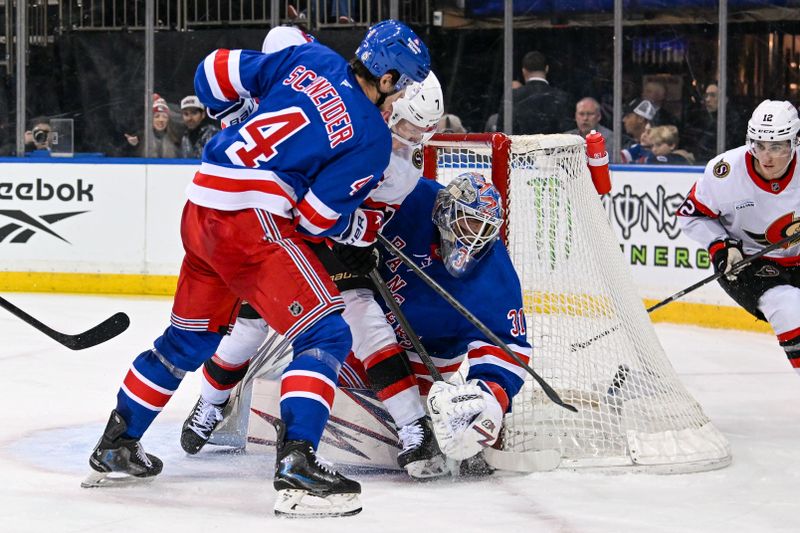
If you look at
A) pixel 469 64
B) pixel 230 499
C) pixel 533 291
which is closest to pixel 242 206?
pixel 230 499

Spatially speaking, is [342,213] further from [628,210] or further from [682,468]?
[628,210]

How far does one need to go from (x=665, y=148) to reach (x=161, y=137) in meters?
2.74

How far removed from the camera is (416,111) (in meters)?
3.51

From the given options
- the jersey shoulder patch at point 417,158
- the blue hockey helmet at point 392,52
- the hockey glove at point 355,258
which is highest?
the blue hockey helmet at point 392,52

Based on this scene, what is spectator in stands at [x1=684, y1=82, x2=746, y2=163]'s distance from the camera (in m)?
6.85

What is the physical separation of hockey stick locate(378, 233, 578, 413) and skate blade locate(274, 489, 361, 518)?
70 centimetres

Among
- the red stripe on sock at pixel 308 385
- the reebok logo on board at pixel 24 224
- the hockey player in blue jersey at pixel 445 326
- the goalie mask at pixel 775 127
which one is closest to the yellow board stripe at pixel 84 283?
the reebok logo on board at pixel 24 224

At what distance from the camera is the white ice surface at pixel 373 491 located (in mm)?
3023

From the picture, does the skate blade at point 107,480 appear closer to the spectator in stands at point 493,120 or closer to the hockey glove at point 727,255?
the hockey glove at point 727,255

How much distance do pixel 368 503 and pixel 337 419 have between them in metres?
0.45

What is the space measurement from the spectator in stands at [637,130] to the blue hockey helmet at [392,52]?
3.96 m

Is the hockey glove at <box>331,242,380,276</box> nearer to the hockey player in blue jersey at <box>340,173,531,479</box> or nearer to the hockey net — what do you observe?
the hockey player in blue jersey at <box>340,173,531,479</box>

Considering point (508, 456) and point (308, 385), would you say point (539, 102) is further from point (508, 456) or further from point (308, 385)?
point (308, 385)

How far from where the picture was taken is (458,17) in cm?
748
